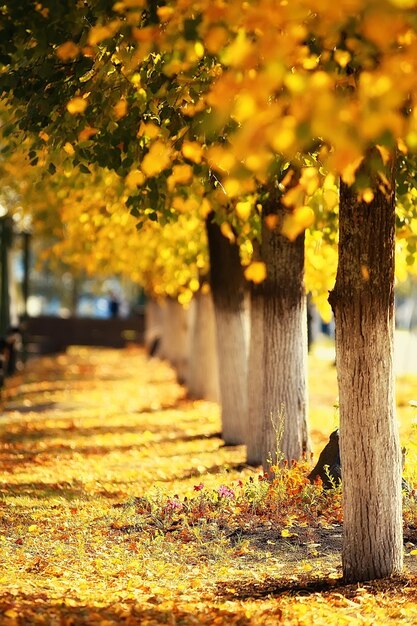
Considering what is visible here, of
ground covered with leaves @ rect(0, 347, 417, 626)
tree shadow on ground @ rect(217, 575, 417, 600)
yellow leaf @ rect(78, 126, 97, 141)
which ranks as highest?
yellow leaf @ rect(78, 126, 97, 141)

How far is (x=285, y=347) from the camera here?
490 inches

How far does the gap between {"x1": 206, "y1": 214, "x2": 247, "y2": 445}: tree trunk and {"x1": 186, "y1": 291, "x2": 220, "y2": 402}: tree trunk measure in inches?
151

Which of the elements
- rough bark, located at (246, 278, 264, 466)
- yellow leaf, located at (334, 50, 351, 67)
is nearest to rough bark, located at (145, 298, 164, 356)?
rough bark, located at (246, 278, 264, 466)

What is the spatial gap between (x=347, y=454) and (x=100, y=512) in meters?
3.52

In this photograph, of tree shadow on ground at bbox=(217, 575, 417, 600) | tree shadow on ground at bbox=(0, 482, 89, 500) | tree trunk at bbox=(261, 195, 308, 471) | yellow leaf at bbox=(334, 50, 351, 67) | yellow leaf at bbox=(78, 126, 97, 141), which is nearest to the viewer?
yellow leaf at bbox=(334, 50, 351, 67)

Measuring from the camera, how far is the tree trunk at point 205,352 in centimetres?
2106

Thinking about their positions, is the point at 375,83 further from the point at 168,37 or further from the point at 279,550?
the point at 279,550

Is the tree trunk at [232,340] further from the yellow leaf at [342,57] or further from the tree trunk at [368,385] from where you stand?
the yellow leaf at [342,57]

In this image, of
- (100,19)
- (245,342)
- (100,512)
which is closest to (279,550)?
(100,512)

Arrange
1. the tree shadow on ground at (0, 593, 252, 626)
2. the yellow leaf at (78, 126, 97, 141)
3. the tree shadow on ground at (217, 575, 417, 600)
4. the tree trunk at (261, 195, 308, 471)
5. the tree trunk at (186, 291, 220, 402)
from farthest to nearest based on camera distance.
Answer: the tree trunk at (186, 291, 220, 402)
the tree trunk at (261, 195, 308, 471)
the yellow leaf at (78, 126, 97, 141)
the tree shadow on ground at (217, 575, 417, 600)
the tree shadow on ground at (0, 593, 252, 626)

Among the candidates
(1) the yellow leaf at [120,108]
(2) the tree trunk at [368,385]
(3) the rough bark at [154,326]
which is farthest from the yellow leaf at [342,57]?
(3) the rough bark at [154,326]

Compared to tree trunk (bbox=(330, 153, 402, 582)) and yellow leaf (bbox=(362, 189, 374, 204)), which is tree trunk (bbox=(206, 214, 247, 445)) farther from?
yellow leaf (bbox=(362, 189, 374, 204))

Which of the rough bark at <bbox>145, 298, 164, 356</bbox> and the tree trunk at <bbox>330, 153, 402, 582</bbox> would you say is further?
the rough bark at <bbox>145, 298, 164, 356</bbox>

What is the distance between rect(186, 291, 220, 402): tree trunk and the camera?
69.1ft
